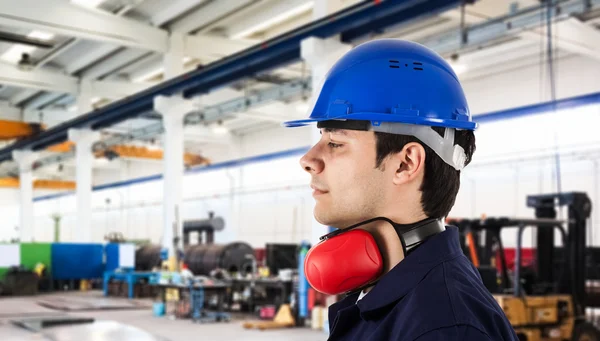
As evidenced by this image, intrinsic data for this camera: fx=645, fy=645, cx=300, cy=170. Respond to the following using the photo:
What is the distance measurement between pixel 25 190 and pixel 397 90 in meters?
28.8

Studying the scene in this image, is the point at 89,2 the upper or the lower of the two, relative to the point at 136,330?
upper

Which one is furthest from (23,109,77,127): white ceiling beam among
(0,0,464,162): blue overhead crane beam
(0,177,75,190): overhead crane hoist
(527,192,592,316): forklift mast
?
(527,192,592,316): forklift mast

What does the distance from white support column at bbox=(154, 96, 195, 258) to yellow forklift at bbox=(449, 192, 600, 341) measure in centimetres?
878

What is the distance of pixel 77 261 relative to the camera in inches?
862

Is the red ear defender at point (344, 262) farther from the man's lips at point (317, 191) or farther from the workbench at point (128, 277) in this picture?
the workbench at point (128, 277)

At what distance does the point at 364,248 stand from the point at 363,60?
427 millimetres

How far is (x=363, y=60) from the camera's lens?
144cm

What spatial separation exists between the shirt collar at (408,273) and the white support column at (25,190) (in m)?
27.4

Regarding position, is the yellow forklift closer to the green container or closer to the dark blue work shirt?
the dark blue work shirt

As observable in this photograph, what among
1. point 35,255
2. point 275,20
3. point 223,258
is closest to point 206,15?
point 275,20

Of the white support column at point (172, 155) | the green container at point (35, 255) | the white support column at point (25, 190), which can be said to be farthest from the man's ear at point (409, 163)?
the white support column at point (25, 190)

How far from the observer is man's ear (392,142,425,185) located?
4.33 ft

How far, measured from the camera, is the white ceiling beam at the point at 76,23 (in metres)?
13.5

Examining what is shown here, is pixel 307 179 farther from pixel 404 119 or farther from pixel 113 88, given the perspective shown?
pixel 404 119
